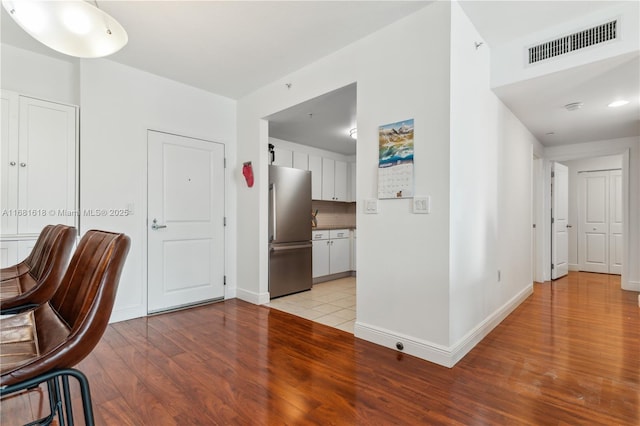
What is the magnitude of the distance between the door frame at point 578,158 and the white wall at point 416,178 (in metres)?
3.91

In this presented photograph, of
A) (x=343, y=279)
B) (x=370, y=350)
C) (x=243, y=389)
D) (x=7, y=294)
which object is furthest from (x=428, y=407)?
(x=343, y=279)

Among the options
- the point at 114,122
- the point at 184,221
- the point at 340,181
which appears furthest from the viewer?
the point at 340,181

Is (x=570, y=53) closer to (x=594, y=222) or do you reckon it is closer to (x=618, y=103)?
(x=618, y=103)

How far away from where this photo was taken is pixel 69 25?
170cm

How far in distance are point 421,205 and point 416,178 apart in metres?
0.21

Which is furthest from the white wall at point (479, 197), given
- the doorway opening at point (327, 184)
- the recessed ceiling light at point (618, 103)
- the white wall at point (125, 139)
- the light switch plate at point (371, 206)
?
the white wall at point (125, 139)

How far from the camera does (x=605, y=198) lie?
233 inches

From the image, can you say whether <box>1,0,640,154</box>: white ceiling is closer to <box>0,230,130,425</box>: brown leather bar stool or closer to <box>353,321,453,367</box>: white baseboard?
<box>0,230,130,425</box>: brown leather bar stool

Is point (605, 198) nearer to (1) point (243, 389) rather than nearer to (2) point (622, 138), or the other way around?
(2) point (622, 138)

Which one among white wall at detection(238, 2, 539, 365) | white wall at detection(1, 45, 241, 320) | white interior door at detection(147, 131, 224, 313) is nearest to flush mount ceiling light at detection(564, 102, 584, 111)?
white wall at detection(238, 2, 539, 365)

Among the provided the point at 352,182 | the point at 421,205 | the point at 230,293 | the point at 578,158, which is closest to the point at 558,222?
the point at 578,158

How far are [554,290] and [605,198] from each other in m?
2.80

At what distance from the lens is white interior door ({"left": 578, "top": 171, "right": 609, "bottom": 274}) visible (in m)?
5.93

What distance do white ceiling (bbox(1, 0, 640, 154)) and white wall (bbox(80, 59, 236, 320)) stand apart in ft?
0.62
